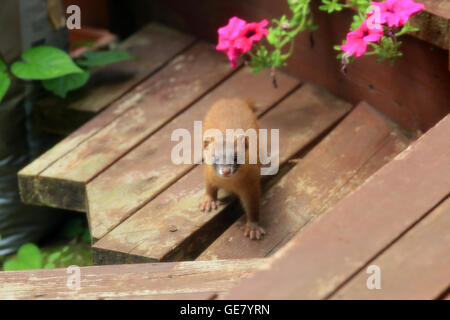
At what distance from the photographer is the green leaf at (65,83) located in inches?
135

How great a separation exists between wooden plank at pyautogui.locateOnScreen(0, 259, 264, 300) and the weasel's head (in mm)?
654

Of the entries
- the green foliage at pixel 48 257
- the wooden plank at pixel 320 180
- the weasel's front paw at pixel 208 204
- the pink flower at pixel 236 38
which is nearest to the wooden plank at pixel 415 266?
the wooden plank at pixel 320 180

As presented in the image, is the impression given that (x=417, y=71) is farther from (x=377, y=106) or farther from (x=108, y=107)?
(x=108, y=107)

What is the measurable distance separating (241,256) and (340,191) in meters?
0.49

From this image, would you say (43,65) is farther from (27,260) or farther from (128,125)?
(27,260)

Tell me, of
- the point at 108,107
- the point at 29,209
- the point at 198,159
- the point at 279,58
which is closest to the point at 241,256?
the point at 198,159

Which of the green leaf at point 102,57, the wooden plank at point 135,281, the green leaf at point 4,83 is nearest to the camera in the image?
the wooden plank at point 135,281

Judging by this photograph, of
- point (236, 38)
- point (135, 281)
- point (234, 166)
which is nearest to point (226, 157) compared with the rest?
point (234, 166)

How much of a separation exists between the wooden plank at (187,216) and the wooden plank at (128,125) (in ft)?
1.21

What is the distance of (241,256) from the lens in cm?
257

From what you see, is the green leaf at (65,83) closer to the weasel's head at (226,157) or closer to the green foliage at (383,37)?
the weasel's head at (226,157)

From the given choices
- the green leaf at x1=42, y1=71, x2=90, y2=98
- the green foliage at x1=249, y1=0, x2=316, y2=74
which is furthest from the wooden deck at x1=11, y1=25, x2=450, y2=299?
the green foliage at x1=249, y1=0, x2=316, y2=74

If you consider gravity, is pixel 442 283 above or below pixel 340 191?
above

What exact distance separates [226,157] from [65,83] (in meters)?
1.18
